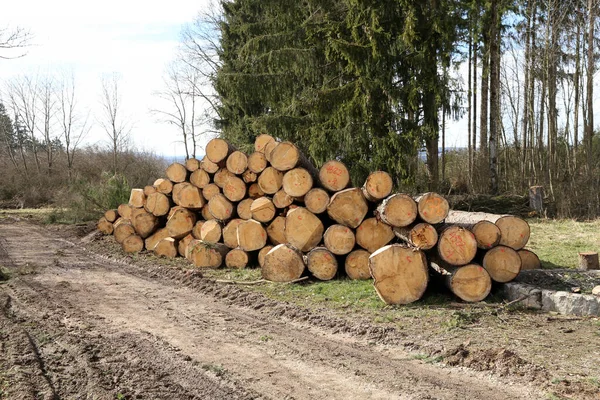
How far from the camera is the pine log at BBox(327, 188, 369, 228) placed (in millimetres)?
7836

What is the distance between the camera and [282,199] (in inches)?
347

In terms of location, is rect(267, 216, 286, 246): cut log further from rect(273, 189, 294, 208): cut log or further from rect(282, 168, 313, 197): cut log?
rect(282, 168, 313, 197): cut log

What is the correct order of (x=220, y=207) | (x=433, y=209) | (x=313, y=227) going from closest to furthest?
(x=433, y=209) < (x=313, y=227) < (x=220, y=207)

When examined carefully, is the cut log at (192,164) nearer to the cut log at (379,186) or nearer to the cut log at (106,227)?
the cut log at (379,186)

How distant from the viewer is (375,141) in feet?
47.8

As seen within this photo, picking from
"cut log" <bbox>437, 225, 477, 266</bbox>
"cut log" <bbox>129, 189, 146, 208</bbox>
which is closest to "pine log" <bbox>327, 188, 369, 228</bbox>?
"cut log" <bbox>437, 225, 477, 266</bbox>

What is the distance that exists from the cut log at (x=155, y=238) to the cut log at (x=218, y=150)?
7.77ft

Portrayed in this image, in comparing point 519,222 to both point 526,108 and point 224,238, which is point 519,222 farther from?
point 526,108

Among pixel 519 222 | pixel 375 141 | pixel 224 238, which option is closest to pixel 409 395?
pixel 519 222

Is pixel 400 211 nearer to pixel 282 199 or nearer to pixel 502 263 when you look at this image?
pixel 502 263

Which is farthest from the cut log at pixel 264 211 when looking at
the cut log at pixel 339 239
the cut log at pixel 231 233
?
the cut log at pixel 339 239

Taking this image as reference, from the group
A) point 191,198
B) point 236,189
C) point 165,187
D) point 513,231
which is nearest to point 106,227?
point 165,187

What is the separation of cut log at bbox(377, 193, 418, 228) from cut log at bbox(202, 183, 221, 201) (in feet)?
13.3

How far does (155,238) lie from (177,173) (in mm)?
1729
